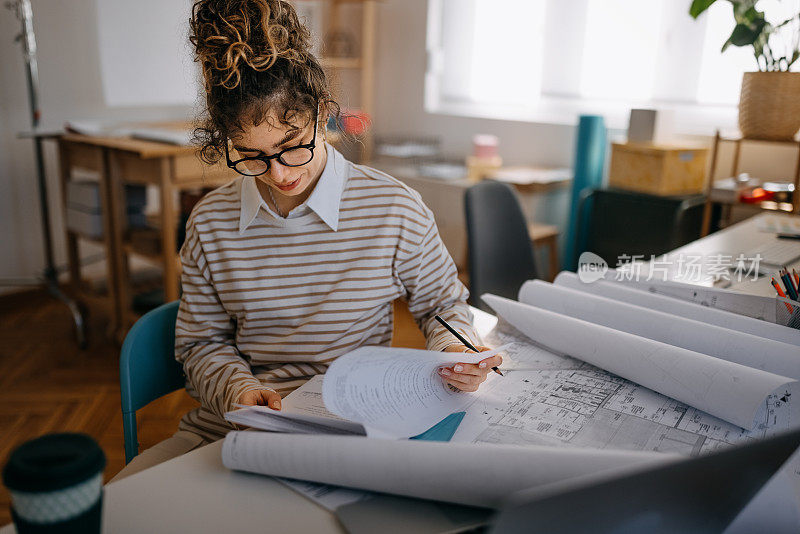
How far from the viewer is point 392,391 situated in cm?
80

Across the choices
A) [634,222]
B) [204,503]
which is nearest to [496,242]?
[634,222]

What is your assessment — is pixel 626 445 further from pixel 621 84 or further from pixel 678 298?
pixel 621 84

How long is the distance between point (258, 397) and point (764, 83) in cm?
215

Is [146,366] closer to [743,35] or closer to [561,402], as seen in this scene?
[561,402]

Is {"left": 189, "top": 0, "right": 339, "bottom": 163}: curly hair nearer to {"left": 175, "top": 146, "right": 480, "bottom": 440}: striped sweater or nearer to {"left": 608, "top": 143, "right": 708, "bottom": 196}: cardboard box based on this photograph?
{"left": 175, "top": 146, "right": 480, "bottom": 440}: striped sweater

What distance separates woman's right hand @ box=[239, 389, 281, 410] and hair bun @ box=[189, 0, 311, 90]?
0.43 metres

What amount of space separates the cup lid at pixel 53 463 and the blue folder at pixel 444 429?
361 millimetres

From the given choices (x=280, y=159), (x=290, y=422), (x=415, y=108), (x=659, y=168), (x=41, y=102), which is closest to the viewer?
(x=290, y=422)

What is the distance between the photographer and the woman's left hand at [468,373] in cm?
85

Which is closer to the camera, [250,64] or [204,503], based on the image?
[204,503]

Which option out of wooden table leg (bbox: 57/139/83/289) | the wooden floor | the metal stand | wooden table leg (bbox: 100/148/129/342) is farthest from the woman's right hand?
wooden table leg (bbox: 57/139/83/289)

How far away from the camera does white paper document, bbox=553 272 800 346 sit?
0.98 meters

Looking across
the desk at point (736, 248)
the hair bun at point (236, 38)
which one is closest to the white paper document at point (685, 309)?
the desk at point (736, 248)

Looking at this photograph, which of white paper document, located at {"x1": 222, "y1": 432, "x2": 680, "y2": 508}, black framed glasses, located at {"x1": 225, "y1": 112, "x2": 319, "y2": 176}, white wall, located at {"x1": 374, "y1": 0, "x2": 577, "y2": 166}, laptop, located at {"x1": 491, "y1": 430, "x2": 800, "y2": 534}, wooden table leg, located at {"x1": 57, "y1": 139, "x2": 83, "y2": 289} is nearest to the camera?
laptop, located at {"x1": 491, "y1": 430, "x2": 800, "y2": 534}
